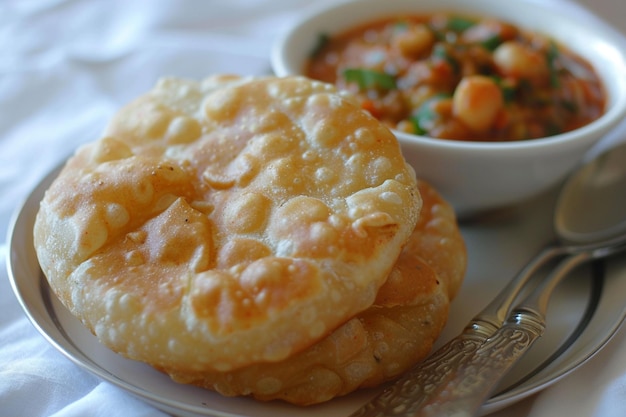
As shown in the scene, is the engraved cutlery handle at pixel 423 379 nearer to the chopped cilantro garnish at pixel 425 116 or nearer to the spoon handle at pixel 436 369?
the spoon handle at pixel 436 369

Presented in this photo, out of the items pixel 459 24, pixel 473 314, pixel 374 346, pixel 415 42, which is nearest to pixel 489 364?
pixel 374 346

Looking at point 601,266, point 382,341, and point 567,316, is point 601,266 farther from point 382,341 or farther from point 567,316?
point 382,341

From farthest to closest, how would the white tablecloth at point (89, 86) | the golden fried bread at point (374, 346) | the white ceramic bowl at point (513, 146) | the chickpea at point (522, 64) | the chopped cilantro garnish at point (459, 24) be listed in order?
the chopped cilantro garnish at point (459, 24)
the chickpea at point (522, 64)
the white ceramic bowl at point (513, 146)
the white tablecloth at point (89, 86)
the golden fried bread at point (374, 346)

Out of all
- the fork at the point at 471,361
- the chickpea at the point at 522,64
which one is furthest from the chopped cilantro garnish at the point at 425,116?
the fork at the point at 471,361

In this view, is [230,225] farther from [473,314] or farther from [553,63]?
[553,63]

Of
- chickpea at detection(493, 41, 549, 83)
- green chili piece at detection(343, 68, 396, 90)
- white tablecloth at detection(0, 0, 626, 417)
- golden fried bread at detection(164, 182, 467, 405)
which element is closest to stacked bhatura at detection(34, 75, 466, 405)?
golden fried bread at detection(164, 182, 467, 405)

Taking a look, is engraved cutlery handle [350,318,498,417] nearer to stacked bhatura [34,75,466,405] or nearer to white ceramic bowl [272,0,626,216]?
stacked bhatura [34,75,466,405]
